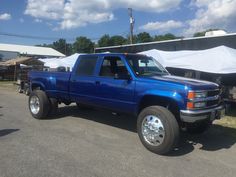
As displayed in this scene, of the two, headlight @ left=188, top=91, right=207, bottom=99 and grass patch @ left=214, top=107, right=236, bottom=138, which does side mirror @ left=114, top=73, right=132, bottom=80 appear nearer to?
headlight @ left=188, top=91, right=207, bottom=99

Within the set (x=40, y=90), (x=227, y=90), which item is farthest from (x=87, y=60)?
(x=227, y=90)

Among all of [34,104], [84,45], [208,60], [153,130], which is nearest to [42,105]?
[34,104]

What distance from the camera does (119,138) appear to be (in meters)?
6.73

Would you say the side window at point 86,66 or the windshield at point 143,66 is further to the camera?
the side window at point 86,66

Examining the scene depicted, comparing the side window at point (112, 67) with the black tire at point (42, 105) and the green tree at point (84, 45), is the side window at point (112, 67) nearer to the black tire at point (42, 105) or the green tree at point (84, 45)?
the black tire at point (42, 105)

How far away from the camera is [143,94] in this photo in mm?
6031

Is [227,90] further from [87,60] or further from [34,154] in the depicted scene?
[34,154]

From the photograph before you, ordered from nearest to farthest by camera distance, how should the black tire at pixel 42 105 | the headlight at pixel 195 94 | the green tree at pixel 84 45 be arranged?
the headlight at pixel 195 94 → the black tire at pixel 42 105 → the green tree at pixel 84 45

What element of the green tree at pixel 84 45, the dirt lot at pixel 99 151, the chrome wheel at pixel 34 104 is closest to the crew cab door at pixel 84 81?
the dirt lot at pixel 99 151

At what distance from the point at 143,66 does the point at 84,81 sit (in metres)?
1.61

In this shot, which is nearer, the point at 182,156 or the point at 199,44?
the point at 182,156

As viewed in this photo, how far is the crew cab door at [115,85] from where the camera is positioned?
6.34m

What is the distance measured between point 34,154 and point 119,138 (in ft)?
6.76

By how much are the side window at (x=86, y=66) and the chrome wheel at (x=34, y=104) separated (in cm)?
184
